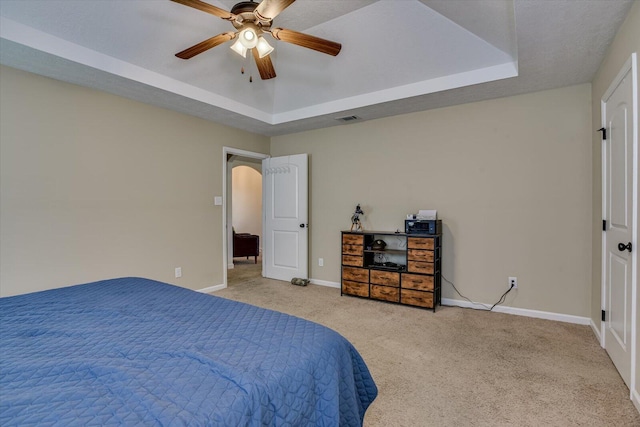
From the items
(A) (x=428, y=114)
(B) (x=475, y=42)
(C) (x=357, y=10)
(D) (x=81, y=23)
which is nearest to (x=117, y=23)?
(D) (x=81, y=23)

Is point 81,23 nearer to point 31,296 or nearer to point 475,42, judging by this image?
point 31,296

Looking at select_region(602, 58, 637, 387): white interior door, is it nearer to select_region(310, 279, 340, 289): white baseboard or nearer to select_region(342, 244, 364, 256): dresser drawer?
select_region(342, 244, 364, 256): dresser drawer

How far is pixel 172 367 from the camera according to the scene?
96 centimetres

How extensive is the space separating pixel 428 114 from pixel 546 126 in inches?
48.9

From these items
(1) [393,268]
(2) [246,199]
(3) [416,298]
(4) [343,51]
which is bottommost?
(3) [416,298]

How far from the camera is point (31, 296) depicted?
174 cm

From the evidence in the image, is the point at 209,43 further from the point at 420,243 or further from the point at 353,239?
the point at 420,243

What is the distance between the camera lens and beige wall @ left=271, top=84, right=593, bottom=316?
3.12 meters

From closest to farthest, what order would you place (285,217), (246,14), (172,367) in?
1. (172,367)
2. (246,14)
3. (285,217)

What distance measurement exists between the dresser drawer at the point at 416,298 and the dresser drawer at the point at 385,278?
0.43 ft

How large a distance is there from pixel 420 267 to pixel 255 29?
2.83 m

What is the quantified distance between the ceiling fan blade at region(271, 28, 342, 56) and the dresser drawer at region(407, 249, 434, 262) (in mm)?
2275

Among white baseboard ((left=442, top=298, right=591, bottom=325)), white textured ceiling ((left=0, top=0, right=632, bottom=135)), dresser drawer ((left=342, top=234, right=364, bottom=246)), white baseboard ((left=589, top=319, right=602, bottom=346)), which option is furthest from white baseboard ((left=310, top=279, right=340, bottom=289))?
white baseboard ((left=589, top=319, right=602, bottom=346))

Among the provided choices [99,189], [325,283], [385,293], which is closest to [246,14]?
[99,189]
